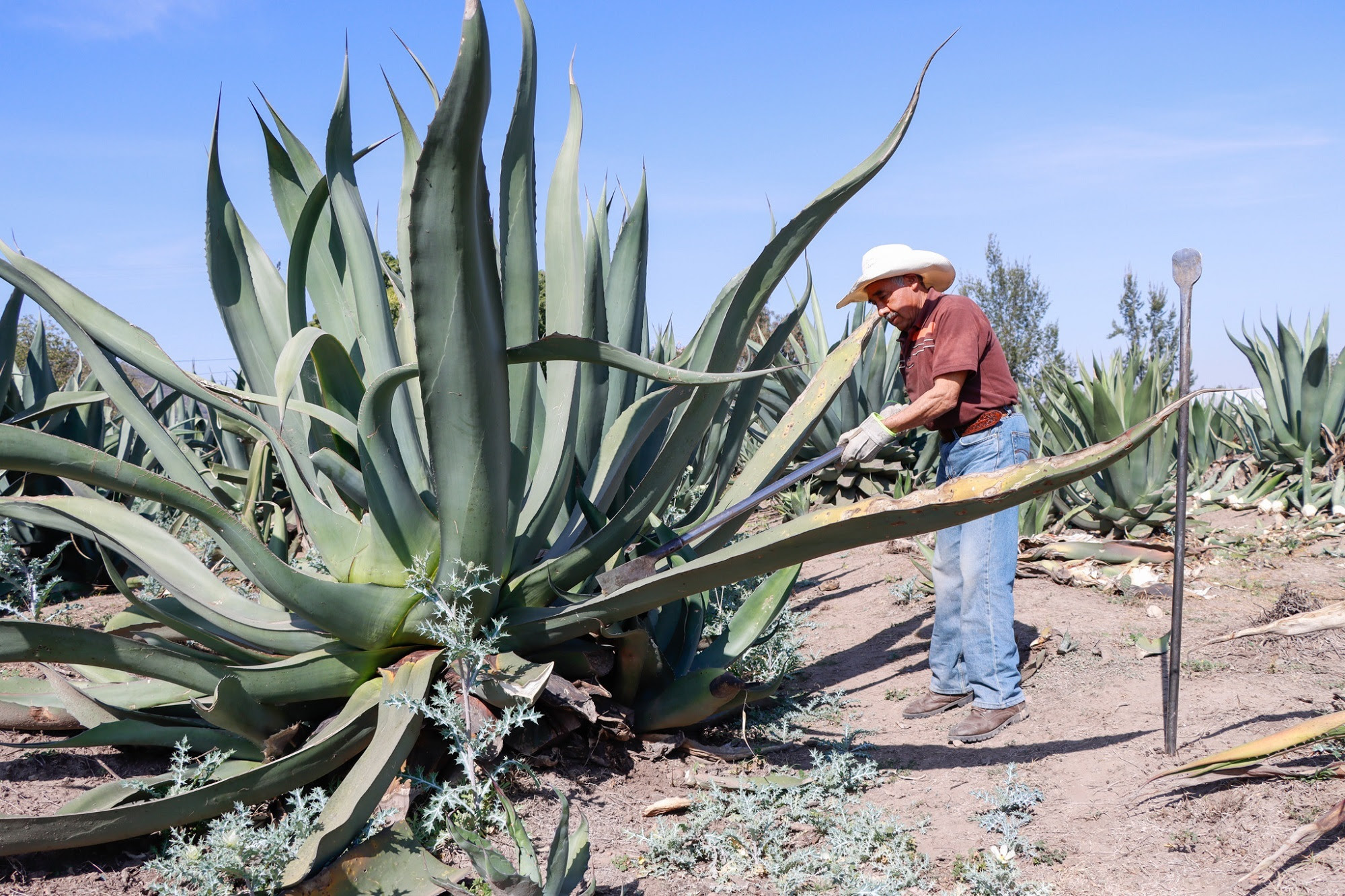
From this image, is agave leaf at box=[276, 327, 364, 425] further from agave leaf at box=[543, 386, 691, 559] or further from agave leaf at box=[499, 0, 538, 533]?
agave leaf at box=[543, 386, 691, 559]

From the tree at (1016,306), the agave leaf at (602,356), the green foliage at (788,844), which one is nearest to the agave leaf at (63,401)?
the agave leaf at (602,356)

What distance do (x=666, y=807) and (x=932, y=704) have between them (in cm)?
146

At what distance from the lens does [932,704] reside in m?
3.52

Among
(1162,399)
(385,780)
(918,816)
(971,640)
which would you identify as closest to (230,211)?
(385,780)

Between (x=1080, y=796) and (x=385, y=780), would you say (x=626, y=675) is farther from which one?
(x=1080, y=796)

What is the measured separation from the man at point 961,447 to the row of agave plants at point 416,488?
0.56 m

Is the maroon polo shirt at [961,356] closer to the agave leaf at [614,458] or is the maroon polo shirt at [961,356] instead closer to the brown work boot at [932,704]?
the brown work boot at [932,704]

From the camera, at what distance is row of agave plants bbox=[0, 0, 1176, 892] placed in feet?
5.97

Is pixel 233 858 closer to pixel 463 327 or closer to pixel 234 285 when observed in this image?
pixel 463 327

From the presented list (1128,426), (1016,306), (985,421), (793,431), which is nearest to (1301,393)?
(1128,426)

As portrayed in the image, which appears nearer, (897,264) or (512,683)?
(512,683)

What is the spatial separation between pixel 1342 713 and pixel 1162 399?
177 inches

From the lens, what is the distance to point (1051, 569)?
5090mm

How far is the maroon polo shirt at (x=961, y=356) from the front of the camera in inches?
130
